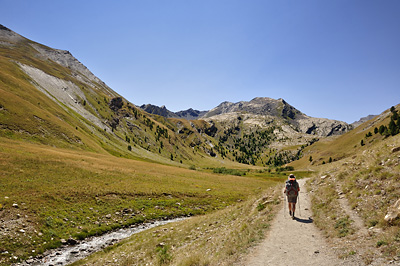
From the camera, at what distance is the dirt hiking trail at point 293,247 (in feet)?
33.3

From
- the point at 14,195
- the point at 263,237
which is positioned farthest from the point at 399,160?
the point at 14,195

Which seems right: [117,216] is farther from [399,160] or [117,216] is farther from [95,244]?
[399,160]

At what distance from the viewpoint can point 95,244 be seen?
2280cm

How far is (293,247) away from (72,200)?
31296 mm

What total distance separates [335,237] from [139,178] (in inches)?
1811

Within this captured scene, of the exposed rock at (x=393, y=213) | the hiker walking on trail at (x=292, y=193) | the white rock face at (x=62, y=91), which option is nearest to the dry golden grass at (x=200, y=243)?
the hiker walking on trail at (x=292, y=193)

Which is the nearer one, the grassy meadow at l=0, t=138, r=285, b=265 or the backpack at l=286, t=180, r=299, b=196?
the backpack at l=286, t=180, r=299, b=196

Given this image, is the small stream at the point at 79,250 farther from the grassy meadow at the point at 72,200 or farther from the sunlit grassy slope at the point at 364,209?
the sunlit grassy slope at the point at 364,209

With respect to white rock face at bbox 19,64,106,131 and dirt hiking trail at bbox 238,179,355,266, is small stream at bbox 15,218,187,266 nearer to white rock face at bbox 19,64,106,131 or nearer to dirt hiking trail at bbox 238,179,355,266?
dirt hiking trail at bbox 238,179,355,266

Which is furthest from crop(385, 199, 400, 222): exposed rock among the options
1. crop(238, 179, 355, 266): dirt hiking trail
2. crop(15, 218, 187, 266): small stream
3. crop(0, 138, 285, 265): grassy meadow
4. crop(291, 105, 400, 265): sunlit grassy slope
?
crop(0, 138, 285, 265): grassy meadow

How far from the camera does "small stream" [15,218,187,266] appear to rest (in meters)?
18.9

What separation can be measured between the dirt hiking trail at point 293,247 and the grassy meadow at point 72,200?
2163cm

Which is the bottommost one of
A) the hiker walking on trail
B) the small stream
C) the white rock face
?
the small stream

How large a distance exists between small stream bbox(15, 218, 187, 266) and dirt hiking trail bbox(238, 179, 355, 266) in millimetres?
18416
